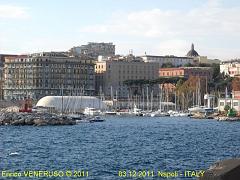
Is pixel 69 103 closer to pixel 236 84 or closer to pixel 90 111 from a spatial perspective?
pixel 90 111

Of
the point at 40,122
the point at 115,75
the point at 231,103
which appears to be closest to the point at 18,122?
the point at 40,122

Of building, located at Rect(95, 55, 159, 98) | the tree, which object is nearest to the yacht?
the tree

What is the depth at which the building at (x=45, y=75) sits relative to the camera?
6919 inches

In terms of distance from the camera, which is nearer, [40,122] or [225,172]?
[225,172]

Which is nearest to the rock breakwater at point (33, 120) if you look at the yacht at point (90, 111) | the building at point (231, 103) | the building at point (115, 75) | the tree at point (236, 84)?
the yacht at point (90, 111)

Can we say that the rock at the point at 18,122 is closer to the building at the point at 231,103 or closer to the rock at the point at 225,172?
the building at the point at 231,103

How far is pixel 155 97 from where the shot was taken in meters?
178

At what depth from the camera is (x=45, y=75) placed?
177125mm

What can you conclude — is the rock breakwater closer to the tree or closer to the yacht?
the yacht

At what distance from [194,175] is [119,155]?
444 inches

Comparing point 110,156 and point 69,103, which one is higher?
point 69,103

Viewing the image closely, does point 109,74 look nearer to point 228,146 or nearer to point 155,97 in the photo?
point 155,97

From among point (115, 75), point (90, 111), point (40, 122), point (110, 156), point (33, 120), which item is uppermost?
point (115, 75)

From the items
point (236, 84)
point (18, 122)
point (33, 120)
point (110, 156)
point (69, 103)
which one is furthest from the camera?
point (236, 84)
